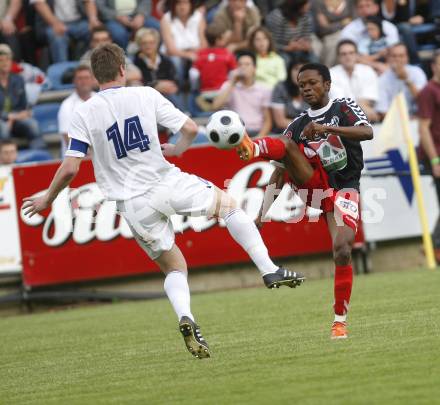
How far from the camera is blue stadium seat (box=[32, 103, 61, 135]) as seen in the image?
17.6m

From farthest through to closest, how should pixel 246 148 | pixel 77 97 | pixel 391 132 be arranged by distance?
pixel 77 97 < pixel 391 132 < pixel 246 148

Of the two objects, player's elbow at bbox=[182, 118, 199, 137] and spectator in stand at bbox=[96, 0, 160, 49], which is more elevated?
player's elbow at bbox=[182, 118, 199, 137]

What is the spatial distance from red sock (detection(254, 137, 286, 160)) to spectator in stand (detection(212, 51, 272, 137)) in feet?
26.1

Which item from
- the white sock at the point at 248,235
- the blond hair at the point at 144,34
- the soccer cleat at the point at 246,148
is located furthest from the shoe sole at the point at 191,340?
the blond hair at the point at 144,34

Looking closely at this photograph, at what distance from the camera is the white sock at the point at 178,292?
8062 millimetres

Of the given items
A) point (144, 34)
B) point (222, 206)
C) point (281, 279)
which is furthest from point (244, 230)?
point (144, 34)

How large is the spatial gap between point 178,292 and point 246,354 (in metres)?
0.67

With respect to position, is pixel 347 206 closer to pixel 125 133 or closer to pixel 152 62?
pixel 125 133

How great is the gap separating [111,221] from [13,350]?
4.91m

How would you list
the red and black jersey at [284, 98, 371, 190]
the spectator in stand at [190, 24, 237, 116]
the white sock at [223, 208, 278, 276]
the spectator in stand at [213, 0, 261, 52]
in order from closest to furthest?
1. the white sock at [223, 208, 278, 276]
2. the red and black jersey at [284, 98, 371, 190]
3. the spectator in stand at [190, 24, 237, 116]
4. the spectator in stand at [213, 0, 261, 52]

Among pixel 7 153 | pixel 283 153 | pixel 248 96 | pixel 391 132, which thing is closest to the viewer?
pixel 283 153

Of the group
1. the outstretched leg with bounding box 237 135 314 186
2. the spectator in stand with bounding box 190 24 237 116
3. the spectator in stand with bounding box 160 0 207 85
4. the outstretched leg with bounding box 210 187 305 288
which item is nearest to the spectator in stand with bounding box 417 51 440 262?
the spectator in stand with bounding box 190 24 237 116

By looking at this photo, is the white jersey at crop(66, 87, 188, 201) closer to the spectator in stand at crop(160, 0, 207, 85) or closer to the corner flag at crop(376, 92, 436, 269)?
the corner flag at crop(376, 92, 436, 269)

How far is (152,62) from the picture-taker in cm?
1722
